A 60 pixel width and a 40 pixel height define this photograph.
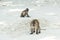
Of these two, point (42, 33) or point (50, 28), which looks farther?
point (50, 28)

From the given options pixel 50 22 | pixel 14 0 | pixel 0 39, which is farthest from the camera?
pixel 14 0

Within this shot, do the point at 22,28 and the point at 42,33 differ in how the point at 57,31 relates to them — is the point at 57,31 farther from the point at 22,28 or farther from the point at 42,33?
the point at 22,28

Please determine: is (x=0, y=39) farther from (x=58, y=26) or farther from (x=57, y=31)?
(x=58, y=26)

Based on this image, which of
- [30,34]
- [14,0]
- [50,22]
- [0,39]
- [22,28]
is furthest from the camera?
[14,0]

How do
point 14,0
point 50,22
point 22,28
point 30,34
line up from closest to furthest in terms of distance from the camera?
point 30,34, point 22,28, point 50,22, point 14,0

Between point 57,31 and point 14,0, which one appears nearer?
point 57,31

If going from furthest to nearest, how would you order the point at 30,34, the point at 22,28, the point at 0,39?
the point at 22,28
the point at 30,34
the point at 0,39

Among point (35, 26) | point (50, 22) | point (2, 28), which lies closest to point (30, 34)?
point (35, 26)

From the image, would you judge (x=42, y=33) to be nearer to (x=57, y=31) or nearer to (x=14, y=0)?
(x=57, y=31)

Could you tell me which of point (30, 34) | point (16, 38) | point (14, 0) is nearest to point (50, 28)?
point (30, 34)

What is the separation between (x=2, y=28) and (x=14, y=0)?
363 inches

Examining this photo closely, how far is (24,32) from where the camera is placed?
23.6 feet

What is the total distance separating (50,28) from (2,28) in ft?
4.84

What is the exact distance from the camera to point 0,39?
638cm
